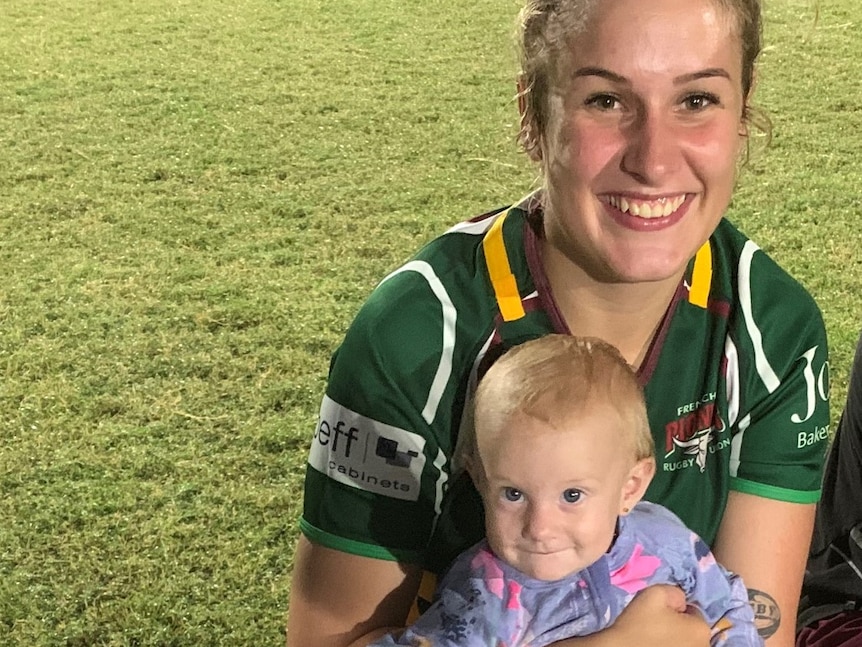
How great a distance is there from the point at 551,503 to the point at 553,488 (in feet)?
0.05

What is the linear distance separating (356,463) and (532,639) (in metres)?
0.26

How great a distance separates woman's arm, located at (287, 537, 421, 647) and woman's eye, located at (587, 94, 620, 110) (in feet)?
1.76

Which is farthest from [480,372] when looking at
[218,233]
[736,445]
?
[218,233]

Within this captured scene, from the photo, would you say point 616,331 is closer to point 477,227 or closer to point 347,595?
point 477,227

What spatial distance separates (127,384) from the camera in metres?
2.50

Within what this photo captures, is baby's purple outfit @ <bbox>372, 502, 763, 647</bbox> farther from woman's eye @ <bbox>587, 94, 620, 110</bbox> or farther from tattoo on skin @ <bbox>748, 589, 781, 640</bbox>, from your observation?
woman's eye @ <bbox>587, 94, 620, 110</bbox>

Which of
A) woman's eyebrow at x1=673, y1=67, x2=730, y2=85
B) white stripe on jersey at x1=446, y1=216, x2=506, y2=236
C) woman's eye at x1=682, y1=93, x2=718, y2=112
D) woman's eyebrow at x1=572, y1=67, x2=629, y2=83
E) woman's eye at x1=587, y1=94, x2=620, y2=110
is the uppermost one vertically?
woman's eyebrow at x1=673, y1=67, x2=730, y2=85

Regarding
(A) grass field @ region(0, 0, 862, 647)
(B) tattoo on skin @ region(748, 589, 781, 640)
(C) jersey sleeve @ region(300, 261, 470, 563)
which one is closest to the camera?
(C) jersey sleeve @ region(300, 261, 470, 563)

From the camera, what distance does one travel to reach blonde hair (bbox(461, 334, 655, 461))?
101 centimetres

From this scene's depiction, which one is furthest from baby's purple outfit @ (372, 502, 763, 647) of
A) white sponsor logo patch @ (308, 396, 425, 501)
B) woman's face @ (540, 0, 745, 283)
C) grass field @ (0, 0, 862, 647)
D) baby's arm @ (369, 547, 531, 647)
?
grass field @ (0, 0, 862, 647)

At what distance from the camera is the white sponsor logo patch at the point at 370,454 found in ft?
3.75

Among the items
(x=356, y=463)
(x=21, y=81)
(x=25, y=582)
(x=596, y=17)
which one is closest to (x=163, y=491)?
(x=25, y=582)

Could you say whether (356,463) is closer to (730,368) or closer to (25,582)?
(730,368)

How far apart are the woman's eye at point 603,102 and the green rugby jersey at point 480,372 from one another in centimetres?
17
